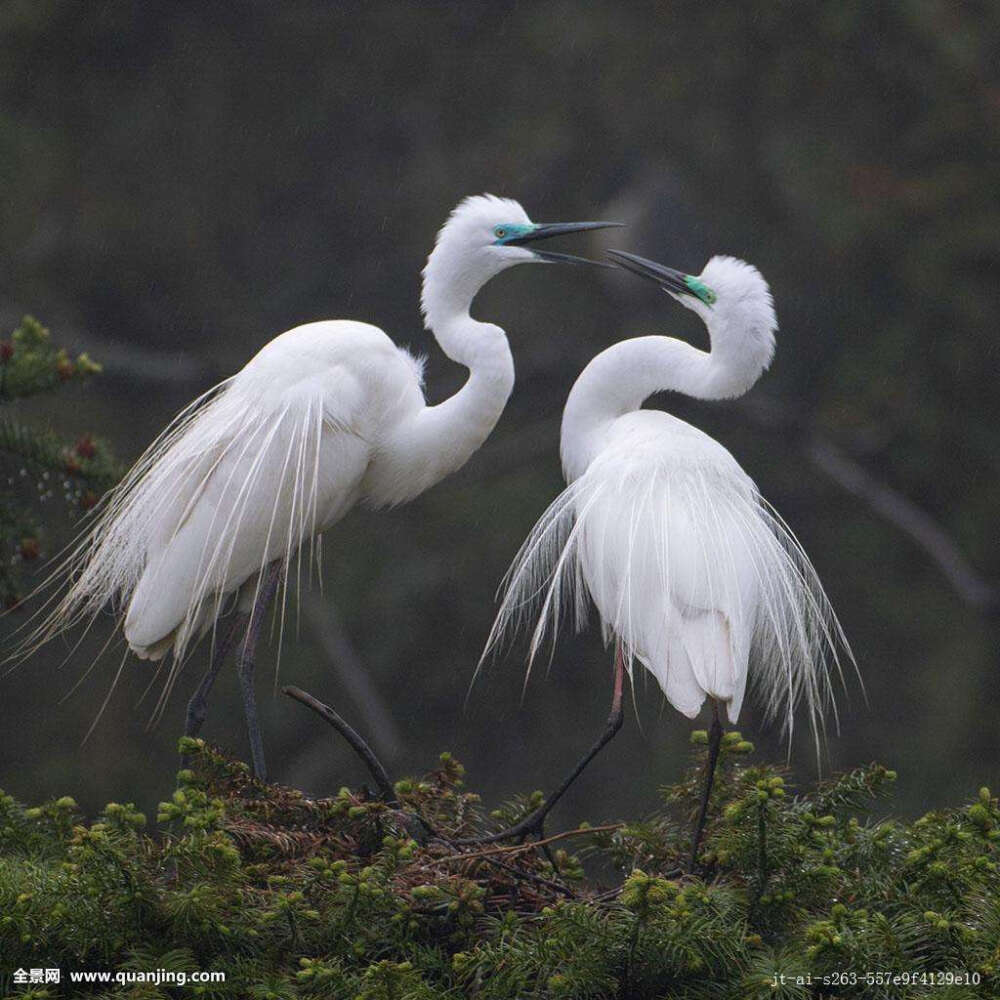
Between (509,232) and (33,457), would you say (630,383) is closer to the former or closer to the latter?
(509,232)

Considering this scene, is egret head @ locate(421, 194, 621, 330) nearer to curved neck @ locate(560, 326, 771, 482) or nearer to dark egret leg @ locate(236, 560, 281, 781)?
curved neck @ locate(560, 326, 771, 482)

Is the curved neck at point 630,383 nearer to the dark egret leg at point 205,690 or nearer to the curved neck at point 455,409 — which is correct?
the curved neck at point 455,409

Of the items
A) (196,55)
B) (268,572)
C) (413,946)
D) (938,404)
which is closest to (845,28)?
(938,404)

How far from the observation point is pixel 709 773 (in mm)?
2055

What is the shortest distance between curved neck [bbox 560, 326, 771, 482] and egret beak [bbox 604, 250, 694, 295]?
9cm

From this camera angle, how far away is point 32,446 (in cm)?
242

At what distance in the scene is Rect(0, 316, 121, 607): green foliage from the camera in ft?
7.67

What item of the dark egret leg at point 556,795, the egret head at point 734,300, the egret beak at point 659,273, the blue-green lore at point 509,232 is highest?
the blue-green lore at point 509,232

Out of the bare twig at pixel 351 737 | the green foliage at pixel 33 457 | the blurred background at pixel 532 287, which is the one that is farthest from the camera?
the blurred background at pixel 532 287

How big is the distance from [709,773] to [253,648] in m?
0.81

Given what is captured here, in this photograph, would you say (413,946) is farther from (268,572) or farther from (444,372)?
(444,372)

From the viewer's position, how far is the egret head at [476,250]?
2.55 m

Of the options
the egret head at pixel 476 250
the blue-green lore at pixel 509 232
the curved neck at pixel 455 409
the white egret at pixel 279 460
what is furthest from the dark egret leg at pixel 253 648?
the blue-green lore at pixel 509 232

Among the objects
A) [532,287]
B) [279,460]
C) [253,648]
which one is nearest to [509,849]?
[253,648]
